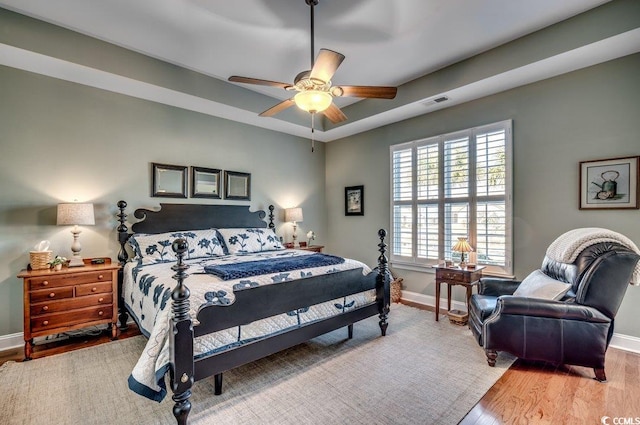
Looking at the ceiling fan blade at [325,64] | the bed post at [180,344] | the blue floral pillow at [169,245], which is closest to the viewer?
the bed post at [180,344]

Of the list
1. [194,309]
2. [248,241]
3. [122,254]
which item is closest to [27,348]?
[122,254]

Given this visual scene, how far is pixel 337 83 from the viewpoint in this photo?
4.17 meters

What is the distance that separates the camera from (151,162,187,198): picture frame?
4.03m

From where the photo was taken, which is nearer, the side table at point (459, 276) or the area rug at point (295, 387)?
the area rug at point (295, 387)

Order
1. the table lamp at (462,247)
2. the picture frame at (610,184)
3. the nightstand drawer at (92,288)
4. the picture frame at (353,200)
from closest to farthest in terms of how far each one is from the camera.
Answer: the picture frame at (610,184) → the nightstand drawer at (92,288) → the table lamp at (462,247) → the picture frame at (353,200)

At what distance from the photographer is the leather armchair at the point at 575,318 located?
2.35m

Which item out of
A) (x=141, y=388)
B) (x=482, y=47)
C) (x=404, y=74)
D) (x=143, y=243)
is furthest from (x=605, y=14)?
(x=143, y=243)

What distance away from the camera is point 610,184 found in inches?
119

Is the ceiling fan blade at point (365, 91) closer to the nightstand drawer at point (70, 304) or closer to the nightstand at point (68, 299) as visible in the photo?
the nightstand at point (68, 299)

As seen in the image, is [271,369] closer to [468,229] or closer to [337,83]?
[468,229]

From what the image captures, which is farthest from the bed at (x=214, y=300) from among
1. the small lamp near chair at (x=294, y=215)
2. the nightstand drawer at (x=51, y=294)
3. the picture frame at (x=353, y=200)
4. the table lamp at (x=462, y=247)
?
the picture frame at (x=353, y=200)

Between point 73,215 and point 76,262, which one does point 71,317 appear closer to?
point 76,262

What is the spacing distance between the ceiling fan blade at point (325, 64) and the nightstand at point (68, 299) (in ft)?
9.53

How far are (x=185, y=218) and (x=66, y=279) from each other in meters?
1.49
